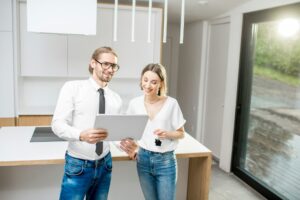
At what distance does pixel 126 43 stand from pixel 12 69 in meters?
1.38

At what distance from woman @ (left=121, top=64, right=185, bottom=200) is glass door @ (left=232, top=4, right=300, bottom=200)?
1.80 m

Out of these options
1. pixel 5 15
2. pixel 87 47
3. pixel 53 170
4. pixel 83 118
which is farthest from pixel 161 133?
pixel 5 15

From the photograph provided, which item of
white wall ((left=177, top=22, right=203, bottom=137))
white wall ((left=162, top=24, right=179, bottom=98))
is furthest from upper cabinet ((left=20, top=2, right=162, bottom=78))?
white wall ((left=162, top=24, right=179, bottom=98))

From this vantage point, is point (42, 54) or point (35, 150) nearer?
point (35, 150)

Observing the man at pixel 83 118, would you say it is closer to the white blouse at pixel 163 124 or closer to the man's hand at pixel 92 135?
the man's hand at pixel 92 135

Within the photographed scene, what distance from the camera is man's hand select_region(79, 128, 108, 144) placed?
165cm

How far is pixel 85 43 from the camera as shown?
12.7ft

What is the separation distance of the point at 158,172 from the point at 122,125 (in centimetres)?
41

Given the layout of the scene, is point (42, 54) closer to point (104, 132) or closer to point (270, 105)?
point (104, 132)

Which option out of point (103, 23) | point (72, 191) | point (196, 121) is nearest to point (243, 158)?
point (196, 121)

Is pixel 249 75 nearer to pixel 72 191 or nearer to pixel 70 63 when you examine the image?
pixel 70 63

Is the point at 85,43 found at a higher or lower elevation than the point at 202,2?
lower

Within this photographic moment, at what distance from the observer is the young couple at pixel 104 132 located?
68.9 inches

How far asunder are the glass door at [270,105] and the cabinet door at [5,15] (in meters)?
2.77
